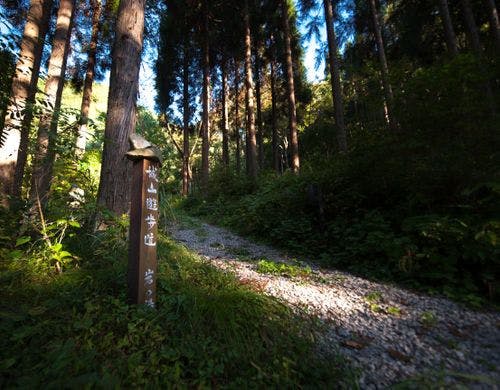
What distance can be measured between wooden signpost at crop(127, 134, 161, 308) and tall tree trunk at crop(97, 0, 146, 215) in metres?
1.51

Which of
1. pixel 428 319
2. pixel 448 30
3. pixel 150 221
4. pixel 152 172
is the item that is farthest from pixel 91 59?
pixel 428 319

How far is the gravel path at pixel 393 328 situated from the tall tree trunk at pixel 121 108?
2045 millimetres

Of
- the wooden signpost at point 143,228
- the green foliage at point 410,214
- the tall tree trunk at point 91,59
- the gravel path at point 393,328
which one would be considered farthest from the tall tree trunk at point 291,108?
the wooden signpost at point 143,228

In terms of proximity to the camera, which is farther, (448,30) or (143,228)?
(448,30)

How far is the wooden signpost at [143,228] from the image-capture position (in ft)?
7.76

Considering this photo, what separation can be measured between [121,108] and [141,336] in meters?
3.23

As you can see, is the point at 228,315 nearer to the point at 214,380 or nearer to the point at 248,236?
the point at 214,380

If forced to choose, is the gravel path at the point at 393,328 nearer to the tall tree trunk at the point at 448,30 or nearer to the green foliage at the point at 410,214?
the green foliage at the point at 410,214

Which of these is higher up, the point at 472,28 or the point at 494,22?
the point at 494,22

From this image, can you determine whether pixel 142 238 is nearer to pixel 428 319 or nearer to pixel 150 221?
pixel 150 221

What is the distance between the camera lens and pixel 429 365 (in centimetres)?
206

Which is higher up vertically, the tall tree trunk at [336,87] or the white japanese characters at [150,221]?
the tall tree trunk at [336,87]

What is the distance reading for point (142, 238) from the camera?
2395 millimetres

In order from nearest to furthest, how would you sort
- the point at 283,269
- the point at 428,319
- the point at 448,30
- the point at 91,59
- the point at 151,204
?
the point at 151,204 < the point at 428,319 < the point at 283,269 < the point at 448,30 < the point at 91,59
